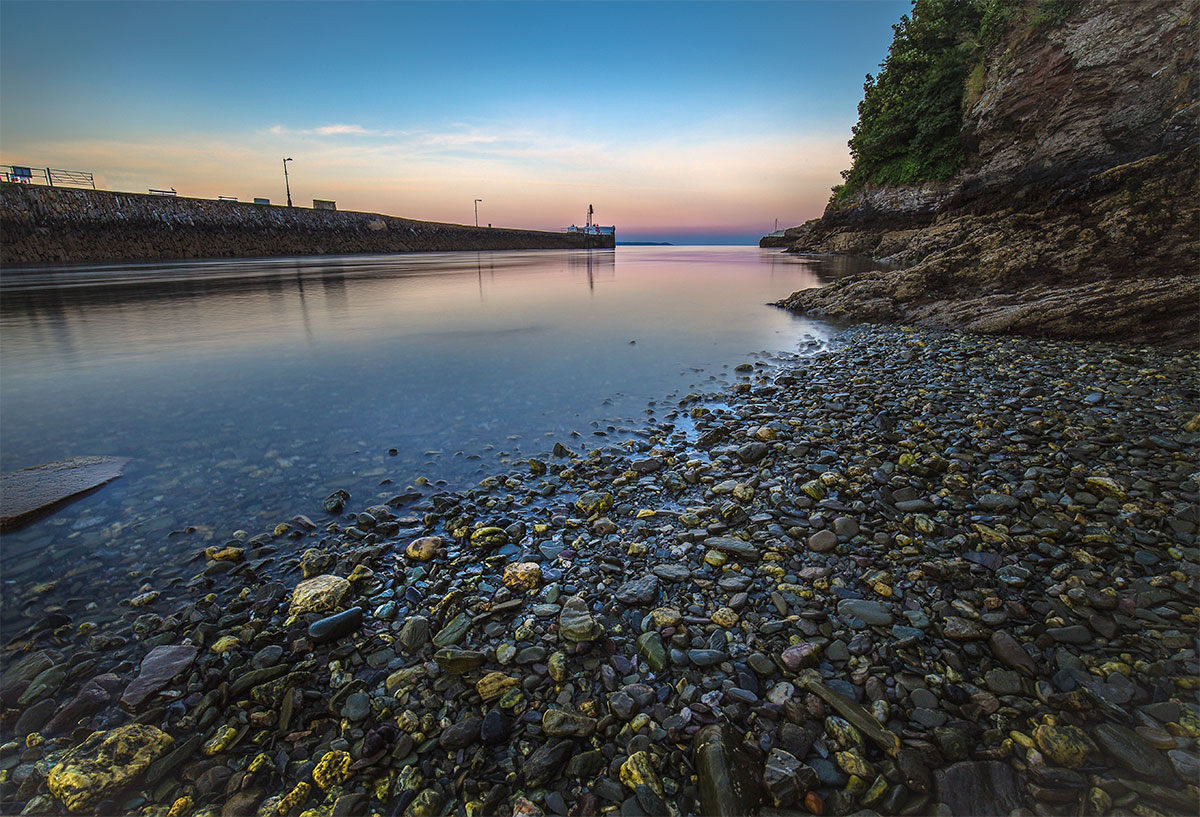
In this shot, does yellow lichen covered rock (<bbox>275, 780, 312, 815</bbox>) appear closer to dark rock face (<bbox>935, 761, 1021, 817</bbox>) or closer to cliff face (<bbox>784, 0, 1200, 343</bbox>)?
dark rock face (<bbox>935, 761, 1021, 817</bbox>)

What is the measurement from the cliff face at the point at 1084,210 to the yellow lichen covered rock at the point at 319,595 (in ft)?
37.2

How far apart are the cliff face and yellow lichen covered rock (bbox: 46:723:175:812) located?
12.2 m

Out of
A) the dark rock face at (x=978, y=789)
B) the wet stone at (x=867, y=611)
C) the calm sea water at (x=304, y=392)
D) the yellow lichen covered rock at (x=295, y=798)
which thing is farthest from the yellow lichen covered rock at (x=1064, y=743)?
the calm sea water at (x=304, y=392)

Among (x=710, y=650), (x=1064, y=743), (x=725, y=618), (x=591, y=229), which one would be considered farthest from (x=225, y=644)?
(x=591, y=229)

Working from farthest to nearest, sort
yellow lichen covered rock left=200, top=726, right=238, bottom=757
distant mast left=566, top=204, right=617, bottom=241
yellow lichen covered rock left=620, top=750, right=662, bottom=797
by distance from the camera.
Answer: distant mast left=566, top=204, right=617, bottom=241 → yellow lichen covered rock left=200, top=726, right=238, bottom=757 → yellow lichen covered rock left=620, top=750, right=662, bottom=797

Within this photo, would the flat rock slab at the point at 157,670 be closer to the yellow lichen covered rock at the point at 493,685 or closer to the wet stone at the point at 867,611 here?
the yellow lichen covered rock at the point at 493,685

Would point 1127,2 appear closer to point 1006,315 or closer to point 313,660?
point 1006,315

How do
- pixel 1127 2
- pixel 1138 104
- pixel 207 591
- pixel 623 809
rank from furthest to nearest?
pixel 1127 2, pixel 1138 104, pixel 207 591, pixel 623 809

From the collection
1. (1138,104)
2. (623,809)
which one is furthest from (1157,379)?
(1138,104)

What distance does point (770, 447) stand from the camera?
4.77 metres

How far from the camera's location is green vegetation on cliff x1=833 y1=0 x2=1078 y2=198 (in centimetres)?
3250

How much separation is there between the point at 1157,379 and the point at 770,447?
515cm

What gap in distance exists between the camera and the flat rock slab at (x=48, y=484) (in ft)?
12.4

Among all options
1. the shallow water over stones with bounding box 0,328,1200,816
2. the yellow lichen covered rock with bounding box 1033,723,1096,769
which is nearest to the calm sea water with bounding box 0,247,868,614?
the shallow water over stones with bounding box 0,328,1200,816
